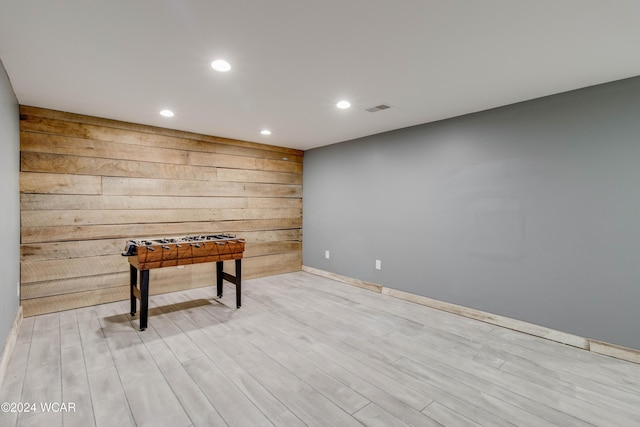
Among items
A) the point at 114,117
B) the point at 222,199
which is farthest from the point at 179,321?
the point at 114,117

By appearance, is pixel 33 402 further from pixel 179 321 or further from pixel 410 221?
pixel 410 221

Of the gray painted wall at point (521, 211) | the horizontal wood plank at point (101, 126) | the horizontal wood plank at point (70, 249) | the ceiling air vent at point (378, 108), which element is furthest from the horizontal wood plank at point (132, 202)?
the ceiling air vent at point (378, 108)

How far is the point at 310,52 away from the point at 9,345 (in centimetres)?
321

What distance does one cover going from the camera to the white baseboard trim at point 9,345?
7.07ft

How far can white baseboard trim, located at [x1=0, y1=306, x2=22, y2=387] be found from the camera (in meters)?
2.15

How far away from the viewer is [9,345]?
95.3 inches

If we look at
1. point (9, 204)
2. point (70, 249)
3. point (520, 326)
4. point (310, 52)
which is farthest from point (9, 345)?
point (520, 326)

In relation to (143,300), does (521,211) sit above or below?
above

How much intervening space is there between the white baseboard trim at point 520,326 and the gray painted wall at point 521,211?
59mm

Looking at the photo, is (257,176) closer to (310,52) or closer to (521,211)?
(310,52)

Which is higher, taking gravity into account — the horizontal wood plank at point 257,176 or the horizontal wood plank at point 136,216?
the horizontal wood plank at point 257,176

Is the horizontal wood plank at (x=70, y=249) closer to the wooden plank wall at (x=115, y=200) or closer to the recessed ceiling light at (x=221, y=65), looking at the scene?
the wooden plank wall at (x=115, y=200)

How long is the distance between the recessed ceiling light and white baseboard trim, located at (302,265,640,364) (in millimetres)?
3356

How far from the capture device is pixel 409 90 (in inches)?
111
